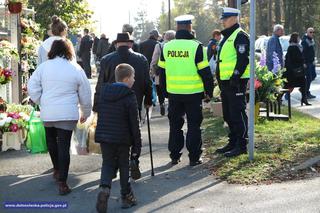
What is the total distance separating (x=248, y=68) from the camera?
8.19m

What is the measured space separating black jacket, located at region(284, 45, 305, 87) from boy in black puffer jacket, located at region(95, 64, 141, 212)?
8.62 meters

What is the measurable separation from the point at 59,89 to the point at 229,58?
2558 mm

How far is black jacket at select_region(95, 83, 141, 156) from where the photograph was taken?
5895mm

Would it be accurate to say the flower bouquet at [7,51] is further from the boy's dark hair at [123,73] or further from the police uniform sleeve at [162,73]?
the boy's dark hair at [123,73]

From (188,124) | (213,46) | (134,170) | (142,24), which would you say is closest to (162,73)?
(188,124)

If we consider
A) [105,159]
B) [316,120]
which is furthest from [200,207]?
[316,120]

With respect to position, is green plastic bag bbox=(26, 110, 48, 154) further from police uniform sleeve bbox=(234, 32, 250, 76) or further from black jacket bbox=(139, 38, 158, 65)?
black jacket bbox=(139, 38, 158, 65)

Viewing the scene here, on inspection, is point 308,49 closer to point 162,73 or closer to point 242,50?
point 242,50

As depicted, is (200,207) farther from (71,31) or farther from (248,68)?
(71,31)

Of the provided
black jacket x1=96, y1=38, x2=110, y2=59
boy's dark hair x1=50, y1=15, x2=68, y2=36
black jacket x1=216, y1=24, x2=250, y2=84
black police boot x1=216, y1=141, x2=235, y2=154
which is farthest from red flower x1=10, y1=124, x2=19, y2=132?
black jacket x1=96, y1=38, x2=110, y2=59

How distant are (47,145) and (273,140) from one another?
12.3 feet

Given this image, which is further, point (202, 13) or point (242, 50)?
point (202, 13)

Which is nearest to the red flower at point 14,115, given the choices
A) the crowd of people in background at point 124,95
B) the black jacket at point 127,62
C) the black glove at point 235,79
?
the crowd of people in background at point 124,95

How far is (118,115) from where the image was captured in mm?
5898
